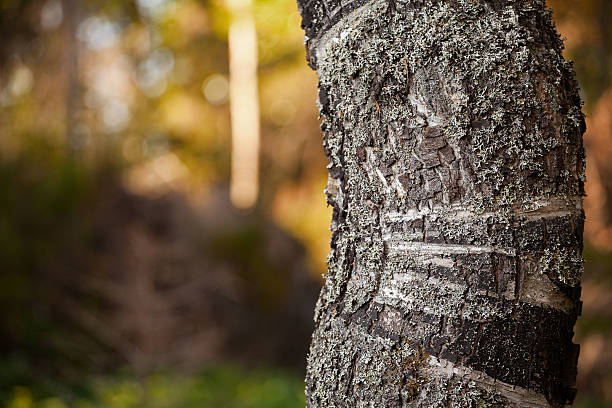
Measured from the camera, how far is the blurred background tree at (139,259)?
468cm

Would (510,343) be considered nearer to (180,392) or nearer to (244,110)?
(180,392)

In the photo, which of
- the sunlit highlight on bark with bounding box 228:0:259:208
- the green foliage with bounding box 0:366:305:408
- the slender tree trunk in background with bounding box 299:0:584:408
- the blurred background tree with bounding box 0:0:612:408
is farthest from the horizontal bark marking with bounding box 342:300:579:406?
the sunlit highlight on bark with bounding box 228:0:259:208

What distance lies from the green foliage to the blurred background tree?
22 millimetres

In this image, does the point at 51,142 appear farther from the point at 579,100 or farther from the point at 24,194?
the point at 579,100

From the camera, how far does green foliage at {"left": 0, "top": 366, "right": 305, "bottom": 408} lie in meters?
4.41

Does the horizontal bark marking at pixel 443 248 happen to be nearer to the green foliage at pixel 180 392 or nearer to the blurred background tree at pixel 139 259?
the blurred background tree at pixel 139 259

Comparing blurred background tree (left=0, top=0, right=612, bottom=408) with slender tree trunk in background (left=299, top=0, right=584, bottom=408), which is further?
blurred background tree (left=0, top=0, right=612, bottom=408)

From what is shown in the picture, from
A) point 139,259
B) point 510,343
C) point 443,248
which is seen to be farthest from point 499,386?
point 139,259

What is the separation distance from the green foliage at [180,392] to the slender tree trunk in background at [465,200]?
14.0 feet

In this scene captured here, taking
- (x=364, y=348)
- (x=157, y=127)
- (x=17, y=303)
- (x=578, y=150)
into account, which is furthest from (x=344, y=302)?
(x=157, y=127)

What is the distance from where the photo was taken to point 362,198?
3.46 feet

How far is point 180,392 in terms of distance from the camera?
5387 mm

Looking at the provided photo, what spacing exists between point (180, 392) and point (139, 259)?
195 cm

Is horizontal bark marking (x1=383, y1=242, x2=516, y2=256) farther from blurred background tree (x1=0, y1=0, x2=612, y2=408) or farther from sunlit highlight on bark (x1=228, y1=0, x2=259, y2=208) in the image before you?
sunlit highlight on bark (x1=228, y1=0, x2=259, y2=208)
